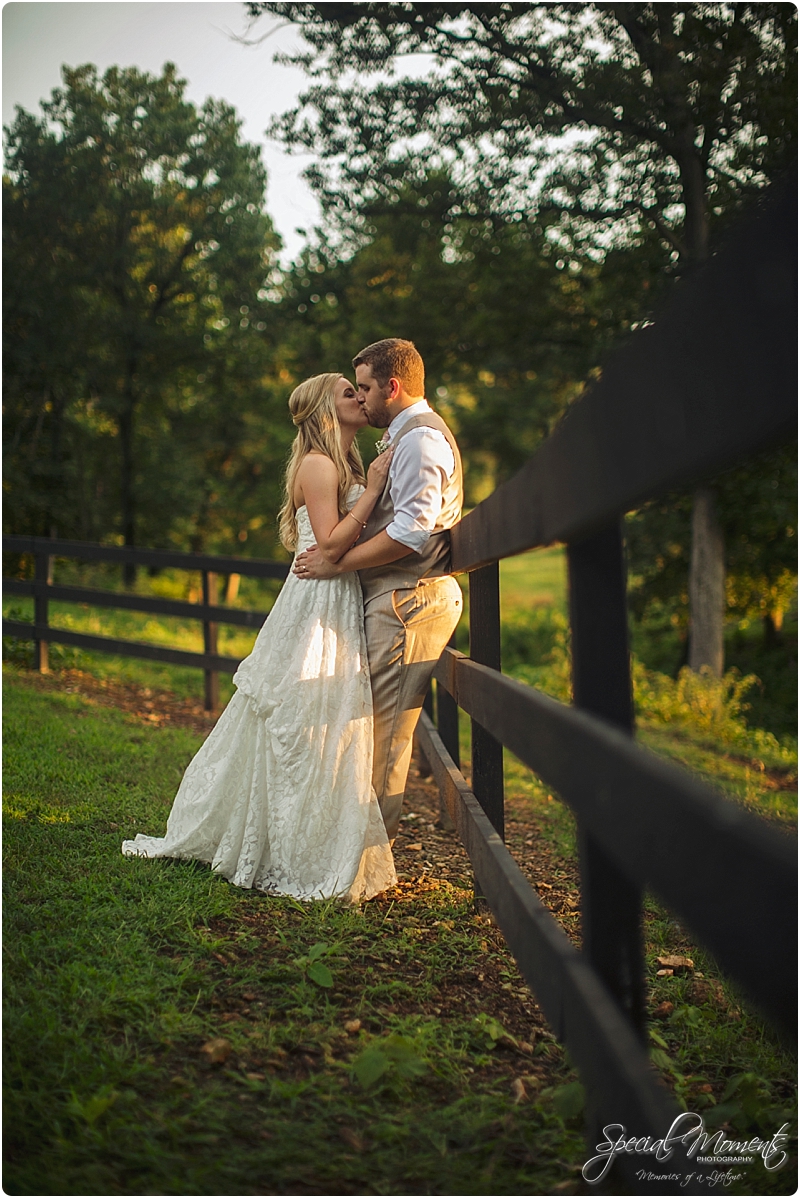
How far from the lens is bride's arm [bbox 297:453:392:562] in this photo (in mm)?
3506

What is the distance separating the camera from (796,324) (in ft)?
3.25

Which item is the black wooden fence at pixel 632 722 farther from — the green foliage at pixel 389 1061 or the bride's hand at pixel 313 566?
the bride's hand at pixel 313 566

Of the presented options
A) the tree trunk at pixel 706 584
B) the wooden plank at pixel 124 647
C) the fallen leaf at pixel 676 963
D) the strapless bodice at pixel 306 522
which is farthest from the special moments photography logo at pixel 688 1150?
the tree trunk at pixel 706 584

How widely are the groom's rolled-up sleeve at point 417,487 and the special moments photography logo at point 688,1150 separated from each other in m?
2.07

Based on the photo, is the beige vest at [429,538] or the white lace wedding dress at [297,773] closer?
the white lace wedding dress at [297,773]

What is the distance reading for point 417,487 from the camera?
10.9ft

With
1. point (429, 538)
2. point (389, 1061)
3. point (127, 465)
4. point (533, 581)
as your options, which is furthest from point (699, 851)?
point (533, 581)

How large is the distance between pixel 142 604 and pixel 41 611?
4.27ft

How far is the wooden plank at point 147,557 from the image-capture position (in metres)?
7.86

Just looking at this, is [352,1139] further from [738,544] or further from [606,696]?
[738,544]

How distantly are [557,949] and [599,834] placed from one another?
461 millimetres

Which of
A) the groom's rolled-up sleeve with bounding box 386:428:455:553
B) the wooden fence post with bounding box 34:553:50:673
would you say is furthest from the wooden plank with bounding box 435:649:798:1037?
the wooden fence post with bounding box 34:553:50:673

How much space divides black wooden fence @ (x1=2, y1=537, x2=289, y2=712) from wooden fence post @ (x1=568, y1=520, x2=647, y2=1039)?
5.83 meters

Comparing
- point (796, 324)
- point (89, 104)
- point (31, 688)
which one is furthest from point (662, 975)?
point (89, 104)
